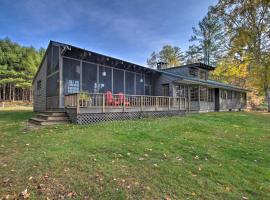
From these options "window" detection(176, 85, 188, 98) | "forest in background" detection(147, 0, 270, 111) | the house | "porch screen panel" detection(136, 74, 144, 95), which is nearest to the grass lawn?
the house

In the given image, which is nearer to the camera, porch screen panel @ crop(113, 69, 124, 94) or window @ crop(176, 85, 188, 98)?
porch screen panel @ crop(113, 69, 124, 94)

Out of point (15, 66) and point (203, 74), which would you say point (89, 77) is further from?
point (15, 66)

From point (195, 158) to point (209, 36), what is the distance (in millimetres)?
31902

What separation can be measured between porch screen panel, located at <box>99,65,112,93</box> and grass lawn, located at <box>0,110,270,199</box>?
23.4 feet

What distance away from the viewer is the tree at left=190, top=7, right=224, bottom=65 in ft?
102

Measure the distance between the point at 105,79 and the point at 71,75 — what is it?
8.11 feet

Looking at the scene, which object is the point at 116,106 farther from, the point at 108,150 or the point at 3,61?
the point at 3,61

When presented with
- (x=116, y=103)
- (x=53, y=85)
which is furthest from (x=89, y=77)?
(x=116, y=103)

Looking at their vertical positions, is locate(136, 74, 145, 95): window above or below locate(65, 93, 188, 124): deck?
above

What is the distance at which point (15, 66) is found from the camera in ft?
128

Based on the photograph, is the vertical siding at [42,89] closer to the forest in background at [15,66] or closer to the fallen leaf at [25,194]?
the fallen leaf at [25,194]

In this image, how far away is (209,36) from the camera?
32.0 metres

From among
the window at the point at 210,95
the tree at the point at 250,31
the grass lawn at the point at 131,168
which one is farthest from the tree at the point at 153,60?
Answer: the grass lawn at the point at 131,168

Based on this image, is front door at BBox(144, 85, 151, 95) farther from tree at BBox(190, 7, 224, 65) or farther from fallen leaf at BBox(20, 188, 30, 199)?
tree at BBox(190, 7, 224, 65)
